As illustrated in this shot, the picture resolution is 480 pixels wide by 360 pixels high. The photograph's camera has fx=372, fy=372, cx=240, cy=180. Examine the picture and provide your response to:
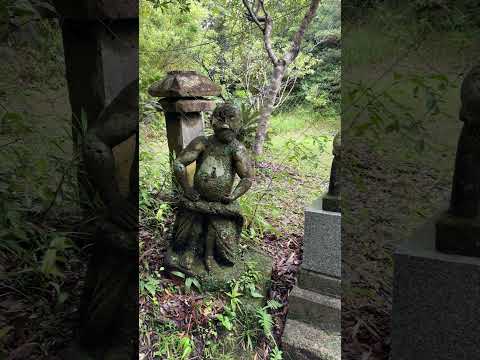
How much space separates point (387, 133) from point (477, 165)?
23cm

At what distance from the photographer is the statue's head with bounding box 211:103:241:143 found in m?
2.08

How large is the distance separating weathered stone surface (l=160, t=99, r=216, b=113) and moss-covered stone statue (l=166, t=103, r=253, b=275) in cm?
22

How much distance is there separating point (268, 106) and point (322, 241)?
0.94m

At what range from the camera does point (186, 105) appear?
7.50ft

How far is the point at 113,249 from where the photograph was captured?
0.62 meters

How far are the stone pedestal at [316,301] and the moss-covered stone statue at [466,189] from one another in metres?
1.37

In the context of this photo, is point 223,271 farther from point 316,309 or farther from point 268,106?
point 268,106

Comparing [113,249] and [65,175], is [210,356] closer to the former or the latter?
[113,249]

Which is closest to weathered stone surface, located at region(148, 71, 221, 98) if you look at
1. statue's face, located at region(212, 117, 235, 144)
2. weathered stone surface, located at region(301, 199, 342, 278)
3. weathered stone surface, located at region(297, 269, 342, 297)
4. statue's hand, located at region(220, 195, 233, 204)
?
statue's face, located at region(212, 117, 235, 144)

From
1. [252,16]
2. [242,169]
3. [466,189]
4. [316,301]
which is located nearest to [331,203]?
[242,169]

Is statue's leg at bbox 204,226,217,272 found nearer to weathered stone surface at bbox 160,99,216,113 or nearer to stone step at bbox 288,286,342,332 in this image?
stone step at bbox 288,286,342,332

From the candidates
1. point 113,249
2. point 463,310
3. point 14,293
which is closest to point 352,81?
point 463,310

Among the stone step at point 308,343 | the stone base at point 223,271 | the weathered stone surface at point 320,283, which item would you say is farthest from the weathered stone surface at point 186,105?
the stone step at point 308,343

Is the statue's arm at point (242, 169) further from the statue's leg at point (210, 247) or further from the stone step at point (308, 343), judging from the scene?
the stone step at point (308, 343)
